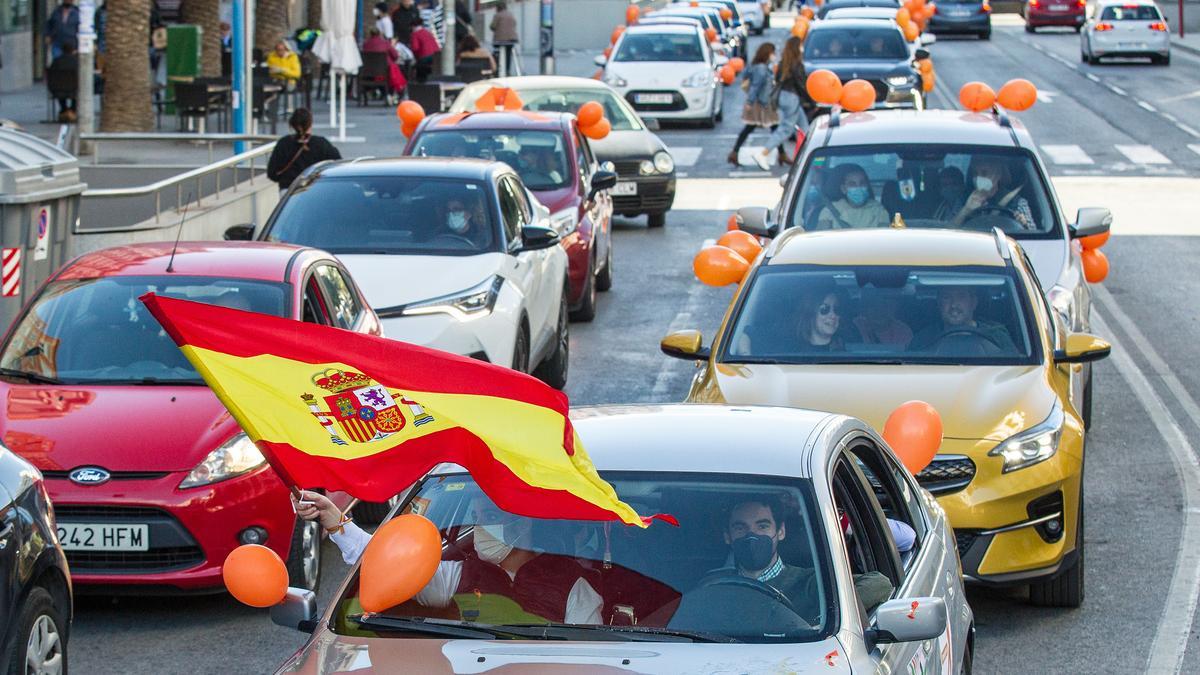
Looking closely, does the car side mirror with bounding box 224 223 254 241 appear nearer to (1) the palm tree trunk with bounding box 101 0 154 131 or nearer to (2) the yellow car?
(2) the yellow car

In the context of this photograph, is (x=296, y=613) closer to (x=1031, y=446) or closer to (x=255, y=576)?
(x=255, y=576)

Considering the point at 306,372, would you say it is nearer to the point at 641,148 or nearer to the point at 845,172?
the point at 845,172

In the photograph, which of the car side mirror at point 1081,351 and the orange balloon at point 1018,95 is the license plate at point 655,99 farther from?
the car side mirror at point 1081,351

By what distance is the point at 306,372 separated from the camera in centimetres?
486

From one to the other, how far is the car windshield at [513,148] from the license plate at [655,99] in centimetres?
1716

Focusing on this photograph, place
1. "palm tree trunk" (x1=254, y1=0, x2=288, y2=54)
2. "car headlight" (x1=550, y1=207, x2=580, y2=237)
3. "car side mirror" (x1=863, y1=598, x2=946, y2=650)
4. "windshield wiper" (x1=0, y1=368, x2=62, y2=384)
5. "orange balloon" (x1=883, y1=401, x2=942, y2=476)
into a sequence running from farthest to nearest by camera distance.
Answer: "palm tree trunk" (x1=254, y1=0, x2=288, y2=54) → "car headlight" (x1=550, y1=207, x2=580, y2=237) → "windshield wiper" (x1=0, y1=368, x2=62, y2=384) → "orange balloon" (x1=883, y1=401, x2=942, y2=476) → "car side mirror" (x1=863, y1=598, x2=946, y2=650)

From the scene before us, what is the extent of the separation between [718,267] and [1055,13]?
53448 mm

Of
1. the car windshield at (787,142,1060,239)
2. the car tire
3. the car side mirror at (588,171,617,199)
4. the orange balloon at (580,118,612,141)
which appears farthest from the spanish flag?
the orange balloon at (580,118,612,141)

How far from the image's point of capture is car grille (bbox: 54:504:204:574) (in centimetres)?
800

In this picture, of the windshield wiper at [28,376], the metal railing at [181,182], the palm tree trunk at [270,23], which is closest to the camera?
the windshield wiper at [28,376]

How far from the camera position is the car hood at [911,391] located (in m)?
8.20

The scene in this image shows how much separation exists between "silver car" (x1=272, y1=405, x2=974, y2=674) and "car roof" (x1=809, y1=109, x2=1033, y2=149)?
7.53 meters

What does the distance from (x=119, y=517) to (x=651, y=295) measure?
Answer: 994 cm

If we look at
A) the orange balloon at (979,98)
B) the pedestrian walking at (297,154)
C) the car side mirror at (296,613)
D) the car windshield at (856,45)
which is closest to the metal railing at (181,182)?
the pedestrian walking at (297,154)
